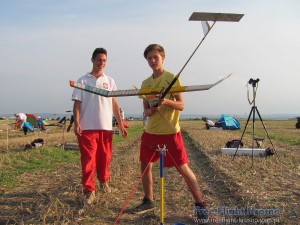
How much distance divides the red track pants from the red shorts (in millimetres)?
940

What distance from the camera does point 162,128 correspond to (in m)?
4.61

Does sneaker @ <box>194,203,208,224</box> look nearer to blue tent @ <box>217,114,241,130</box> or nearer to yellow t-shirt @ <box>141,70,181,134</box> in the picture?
yellow t-shirt @ <box>141,70,181,134</box>

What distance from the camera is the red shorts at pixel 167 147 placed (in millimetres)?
4543

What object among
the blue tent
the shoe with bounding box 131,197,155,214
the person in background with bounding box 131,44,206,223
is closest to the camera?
the person in background with bounding box 131,44,206,223

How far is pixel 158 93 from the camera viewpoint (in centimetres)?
403

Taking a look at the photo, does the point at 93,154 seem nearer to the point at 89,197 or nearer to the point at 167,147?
the point at 89,197

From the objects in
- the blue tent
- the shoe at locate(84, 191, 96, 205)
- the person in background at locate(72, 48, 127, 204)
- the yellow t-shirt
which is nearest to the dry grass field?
the shoe at locate(84, 191, 96, 205)

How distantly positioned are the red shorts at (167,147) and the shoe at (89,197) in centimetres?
101

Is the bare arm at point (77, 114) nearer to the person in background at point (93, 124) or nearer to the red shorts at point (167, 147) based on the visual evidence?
the person in background at point (93, 124)

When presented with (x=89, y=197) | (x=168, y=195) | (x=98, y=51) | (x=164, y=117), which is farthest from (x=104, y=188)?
(x=98, y=51)

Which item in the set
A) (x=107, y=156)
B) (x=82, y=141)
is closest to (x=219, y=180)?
(x=107, y=156)

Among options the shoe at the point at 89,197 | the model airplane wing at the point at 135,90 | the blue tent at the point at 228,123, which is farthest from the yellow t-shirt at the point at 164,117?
the blue tent at the point at 228,123

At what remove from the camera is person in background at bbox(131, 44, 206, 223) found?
4.49 metres

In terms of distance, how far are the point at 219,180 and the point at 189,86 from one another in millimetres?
3409
